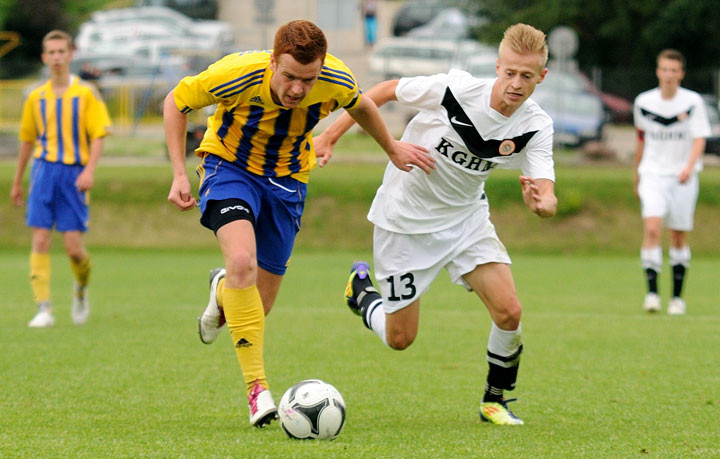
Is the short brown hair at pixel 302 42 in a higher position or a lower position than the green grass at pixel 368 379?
higher

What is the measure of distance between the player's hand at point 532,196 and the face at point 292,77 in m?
1.11

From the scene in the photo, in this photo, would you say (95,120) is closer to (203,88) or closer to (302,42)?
(203,88)

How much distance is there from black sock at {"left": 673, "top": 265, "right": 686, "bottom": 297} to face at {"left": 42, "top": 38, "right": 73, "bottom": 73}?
6015 mm

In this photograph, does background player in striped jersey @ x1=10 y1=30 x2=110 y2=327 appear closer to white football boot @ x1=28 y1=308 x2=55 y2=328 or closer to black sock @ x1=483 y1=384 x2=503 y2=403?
white football boot @ x1=28 y1=308 x2=55 y2=328

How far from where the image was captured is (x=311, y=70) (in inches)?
198

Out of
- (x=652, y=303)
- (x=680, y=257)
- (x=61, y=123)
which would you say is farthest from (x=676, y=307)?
(x=61, y=123)

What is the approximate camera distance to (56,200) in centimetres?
917

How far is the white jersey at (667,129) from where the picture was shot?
34.5 feet

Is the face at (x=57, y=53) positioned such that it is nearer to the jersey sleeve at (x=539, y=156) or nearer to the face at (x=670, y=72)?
the jersey sleeve at (x=539, y=156)

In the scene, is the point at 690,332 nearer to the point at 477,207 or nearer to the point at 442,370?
the point at 442,370

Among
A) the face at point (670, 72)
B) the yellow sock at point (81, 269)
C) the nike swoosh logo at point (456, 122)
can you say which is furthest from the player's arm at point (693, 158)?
the yellow sock at point (81, 269)

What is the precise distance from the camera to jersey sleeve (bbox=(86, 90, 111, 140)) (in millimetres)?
9203

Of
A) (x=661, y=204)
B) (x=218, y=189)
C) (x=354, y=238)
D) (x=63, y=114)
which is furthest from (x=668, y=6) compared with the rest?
(x=218, y=189)

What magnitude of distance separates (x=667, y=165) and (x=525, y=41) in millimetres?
5654
